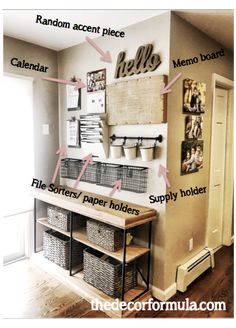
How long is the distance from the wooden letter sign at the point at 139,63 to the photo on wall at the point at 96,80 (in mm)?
176

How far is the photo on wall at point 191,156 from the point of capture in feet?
Result: 6.78

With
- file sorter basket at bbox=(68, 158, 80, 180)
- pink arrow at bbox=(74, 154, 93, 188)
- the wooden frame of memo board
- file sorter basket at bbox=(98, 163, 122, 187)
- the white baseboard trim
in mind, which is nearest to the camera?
the wooden frame of memo board

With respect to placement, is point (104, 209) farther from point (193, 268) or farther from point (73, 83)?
point (73, 83)

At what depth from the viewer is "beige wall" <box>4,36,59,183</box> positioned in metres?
2.38

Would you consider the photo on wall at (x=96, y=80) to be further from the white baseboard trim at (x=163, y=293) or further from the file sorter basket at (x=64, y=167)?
the white baseboard trim at (x=163, y=293)

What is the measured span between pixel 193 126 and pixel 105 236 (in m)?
1.13

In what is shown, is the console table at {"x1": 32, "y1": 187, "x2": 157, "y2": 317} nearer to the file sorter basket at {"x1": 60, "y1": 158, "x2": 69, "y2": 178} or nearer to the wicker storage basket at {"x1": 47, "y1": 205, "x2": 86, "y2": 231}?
the wicker storage basket at {"x1": 47, "y1": 205, "x2": 86, "y2": 231}

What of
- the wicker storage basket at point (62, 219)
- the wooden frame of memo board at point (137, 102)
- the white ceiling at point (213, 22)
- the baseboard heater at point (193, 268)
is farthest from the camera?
the wicker storage basket at point (62, 219)

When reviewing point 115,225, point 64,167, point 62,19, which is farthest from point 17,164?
point 62,19

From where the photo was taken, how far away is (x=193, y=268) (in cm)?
217

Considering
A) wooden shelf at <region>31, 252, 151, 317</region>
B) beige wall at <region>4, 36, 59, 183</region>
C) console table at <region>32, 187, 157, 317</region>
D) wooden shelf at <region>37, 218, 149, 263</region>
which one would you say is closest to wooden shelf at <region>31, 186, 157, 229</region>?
console table at <region>32, 187, 157, 317</region>

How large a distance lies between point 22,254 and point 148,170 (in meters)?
1.60

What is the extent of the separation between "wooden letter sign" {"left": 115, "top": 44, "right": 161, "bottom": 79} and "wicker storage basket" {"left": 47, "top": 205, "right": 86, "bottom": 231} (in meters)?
1.27

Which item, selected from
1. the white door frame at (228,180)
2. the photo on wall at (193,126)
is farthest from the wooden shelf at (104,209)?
the white door frame at (228,180)
